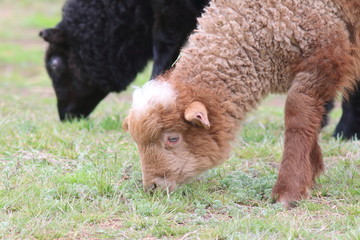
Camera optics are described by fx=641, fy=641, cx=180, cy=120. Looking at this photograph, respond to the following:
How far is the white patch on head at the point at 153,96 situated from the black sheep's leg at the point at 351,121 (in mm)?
3128

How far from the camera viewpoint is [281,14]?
509 centimetres

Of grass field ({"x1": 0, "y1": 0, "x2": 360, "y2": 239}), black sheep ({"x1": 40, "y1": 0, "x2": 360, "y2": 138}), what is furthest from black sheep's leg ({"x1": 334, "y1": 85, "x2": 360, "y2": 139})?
black sheep ({"x1": 40, "y1": 0, "x2": 360, "y2": 138})

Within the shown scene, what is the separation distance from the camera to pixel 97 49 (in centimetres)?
857

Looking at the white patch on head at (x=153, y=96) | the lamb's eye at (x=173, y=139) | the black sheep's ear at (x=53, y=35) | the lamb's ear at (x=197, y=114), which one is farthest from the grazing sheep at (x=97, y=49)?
the lamb's ear at (x=197, y=114)

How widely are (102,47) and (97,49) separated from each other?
8 centimetres

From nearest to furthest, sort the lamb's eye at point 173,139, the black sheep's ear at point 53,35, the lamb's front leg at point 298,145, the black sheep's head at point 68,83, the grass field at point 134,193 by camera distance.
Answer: the grass field at point 134,193
the lamb's front leg at point 298,145
the lamb's eye at point 173,139
the black sheep's ear at point 53,35
the black sheep's head at point 68,83

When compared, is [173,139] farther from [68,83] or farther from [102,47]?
[68,83]

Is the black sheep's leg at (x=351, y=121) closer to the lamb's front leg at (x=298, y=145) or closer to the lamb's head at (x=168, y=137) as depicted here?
the lamb's front leg at (x=298, y=145)

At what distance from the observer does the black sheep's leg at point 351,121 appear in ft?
24.6

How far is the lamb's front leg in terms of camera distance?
16.1 feet

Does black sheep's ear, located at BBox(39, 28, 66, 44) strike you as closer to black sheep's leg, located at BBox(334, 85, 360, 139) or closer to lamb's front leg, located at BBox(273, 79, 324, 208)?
black sheep's leg, located at BBox(334, 85, 360, 139)

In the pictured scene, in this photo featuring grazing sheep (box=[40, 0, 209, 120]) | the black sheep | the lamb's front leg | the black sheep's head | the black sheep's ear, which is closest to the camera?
the lamb's front leg

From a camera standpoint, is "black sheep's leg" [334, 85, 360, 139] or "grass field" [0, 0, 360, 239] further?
"black sheep's leg" [334, 85, 360, 139]

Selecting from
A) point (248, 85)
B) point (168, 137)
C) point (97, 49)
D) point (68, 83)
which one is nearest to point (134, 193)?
point (168, 137)
